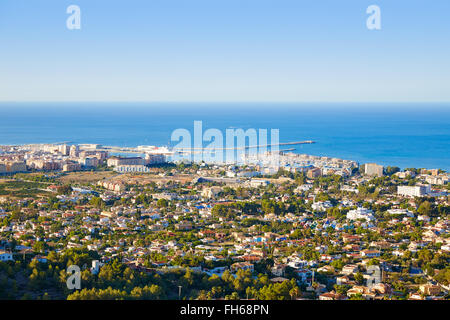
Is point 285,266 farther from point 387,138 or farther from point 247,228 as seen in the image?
point 387,138

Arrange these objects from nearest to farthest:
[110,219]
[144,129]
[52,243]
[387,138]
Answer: [52,243], [110,219], [387,138], [144,129]

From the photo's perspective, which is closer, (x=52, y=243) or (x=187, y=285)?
(x=187, y=285)

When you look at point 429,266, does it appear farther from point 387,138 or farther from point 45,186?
point 387,138

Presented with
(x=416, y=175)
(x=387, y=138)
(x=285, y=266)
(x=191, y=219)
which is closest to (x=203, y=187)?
(x=191, y=219)

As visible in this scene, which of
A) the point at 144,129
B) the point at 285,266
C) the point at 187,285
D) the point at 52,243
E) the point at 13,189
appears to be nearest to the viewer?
the point at 187,285

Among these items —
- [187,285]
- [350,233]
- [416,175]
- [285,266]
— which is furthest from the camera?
[416,175]

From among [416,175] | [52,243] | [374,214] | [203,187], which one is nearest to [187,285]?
[52,243]
